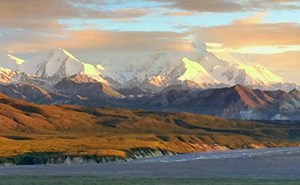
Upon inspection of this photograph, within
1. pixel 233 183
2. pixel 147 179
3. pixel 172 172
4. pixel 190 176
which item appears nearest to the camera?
pixel 233 183

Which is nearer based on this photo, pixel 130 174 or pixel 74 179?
pixel 74 179

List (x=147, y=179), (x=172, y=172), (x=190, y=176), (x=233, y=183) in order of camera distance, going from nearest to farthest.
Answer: (x=233, y=183), (x=147, y=179), (x=190, y=176), (x=172, y=172)

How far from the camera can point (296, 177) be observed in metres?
168

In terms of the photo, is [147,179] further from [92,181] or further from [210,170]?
[210,170]

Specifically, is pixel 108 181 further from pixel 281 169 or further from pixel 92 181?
pixel 281 169

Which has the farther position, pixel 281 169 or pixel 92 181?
pixel 281 169

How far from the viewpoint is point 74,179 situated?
16238 cm

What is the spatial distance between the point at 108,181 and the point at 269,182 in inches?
1240

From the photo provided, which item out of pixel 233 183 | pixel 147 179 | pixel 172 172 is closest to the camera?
pixel 233 183

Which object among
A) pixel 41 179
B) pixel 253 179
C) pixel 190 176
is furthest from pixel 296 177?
pixel 41 179

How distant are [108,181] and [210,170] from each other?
45959 millimetres

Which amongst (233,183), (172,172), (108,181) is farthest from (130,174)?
(233,183)

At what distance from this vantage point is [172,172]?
187500mm

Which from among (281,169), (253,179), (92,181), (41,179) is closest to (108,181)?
(92,181)
